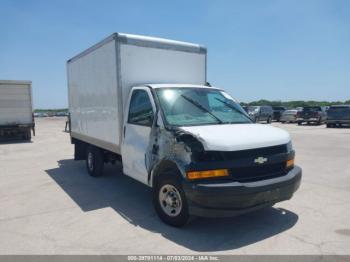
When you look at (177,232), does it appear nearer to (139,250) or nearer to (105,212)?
(139,250)

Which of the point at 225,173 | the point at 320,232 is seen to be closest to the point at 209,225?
the point at 225,173

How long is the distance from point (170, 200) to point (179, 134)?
1056 mm

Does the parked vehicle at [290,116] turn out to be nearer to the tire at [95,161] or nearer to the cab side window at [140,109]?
the tire at [95,161]

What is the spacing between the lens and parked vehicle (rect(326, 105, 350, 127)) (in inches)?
968

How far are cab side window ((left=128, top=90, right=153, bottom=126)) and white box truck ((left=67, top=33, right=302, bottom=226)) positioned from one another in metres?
0.02

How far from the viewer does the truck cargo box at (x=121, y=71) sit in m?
6.09

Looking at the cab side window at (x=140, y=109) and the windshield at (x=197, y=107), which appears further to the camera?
the cab side window at (x=140, y=109)

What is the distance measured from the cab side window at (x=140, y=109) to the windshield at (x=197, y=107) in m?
0.28

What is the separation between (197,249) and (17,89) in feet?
57.5

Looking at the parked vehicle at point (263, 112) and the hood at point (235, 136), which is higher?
the hood at point (235, 136)

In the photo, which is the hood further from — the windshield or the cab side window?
the cab side window

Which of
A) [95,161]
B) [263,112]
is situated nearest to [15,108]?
[95,161]

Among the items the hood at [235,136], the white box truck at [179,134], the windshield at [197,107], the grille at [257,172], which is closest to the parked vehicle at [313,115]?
the white box truck at [179,134]

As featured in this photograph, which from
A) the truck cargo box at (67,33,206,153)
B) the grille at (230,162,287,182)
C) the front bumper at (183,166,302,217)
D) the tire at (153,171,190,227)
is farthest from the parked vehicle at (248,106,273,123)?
the front bumper at (183,166,302,217)
